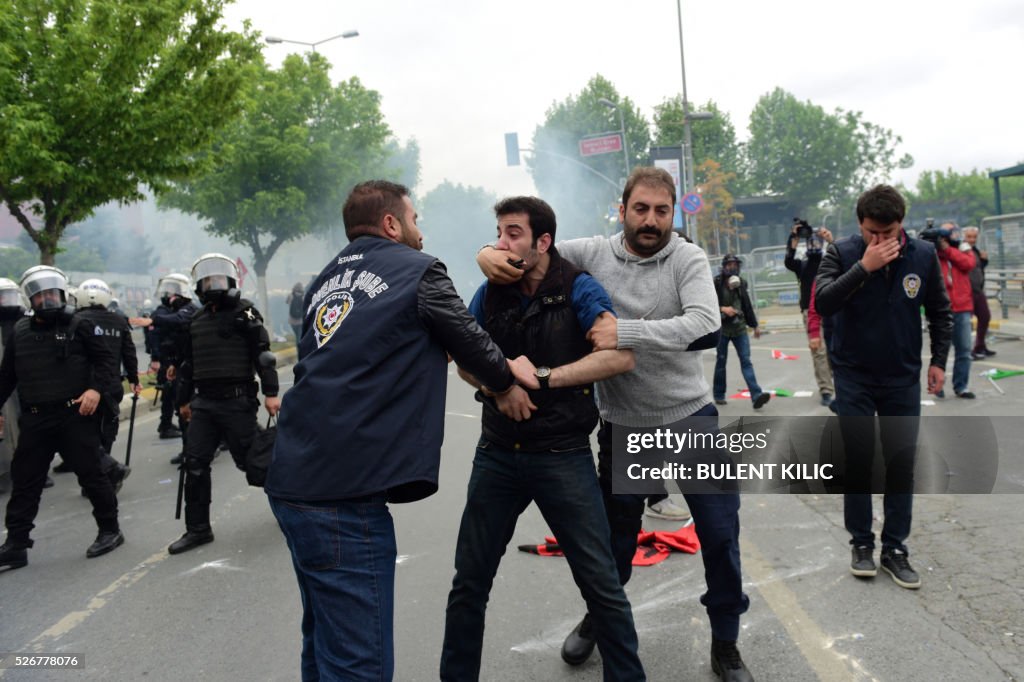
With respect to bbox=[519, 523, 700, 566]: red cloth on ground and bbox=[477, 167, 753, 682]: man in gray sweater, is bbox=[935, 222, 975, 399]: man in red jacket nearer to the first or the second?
bbox=[519, 523, 700, 566]: red cloth on ground

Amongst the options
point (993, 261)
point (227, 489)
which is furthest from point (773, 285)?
point (227, 489)

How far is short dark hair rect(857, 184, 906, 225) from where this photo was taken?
356 centimetres

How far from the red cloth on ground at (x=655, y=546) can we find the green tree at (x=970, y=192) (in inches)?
3321

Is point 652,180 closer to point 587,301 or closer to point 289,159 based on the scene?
point 587,301

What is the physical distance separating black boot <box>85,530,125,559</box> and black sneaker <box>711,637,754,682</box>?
408 centimetres

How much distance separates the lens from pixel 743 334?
875cm

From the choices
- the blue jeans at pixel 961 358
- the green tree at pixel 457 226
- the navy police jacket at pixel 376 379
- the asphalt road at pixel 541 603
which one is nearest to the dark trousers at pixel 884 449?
the asphalt road at pixel 541 603

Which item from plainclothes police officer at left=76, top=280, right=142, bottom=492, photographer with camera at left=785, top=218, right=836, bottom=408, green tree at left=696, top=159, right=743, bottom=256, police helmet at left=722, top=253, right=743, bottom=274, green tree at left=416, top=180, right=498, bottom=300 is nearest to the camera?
plainclothes police officer at left=76, top=280, right=142, bottom=492

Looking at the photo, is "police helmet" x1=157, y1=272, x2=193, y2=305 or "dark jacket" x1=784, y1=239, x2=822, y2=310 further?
"police helmet" x1=157, y1=272, x2=193, y2=305

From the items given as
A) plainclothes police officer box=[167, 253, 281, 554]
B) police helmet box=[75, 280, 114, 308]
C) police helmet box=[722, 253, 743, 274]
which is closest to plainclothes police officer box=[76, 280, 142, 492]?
police helmet box=[75, 280, 114, 308]

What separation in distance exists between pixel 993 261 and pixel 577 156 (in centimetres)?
5645

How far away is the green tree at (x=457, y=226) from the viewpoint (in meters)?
93.6

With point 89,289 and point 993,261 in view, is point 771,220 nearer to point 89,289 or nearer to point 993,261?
point 993,261

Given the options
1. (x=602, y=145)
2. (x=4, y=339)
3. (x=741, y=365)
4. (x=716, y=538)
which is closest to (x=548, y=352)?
(x=716, y=538)
